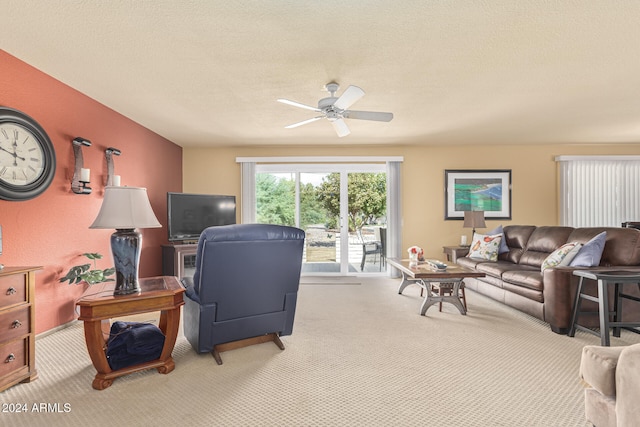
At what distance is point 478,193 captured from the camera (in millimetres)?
5875

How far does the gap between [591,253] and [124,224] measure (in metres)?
4.28

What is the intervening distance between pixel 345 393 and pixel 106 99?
12.3 feet

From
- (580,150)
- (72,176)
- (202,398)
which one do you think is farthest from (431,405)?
(580,150)

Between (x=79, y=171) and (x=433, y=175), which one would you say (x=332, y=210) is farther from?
(x=79, y=171)

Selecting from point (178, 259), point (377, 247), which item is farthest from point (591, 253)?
point (178, 259)

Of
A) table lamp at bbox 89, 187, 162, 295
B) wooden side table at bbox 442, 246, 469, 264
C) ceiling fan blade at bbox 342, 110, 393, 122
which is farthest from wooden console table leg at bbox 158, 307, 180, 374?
wooden side table at bbox 442, 246, 469, 264

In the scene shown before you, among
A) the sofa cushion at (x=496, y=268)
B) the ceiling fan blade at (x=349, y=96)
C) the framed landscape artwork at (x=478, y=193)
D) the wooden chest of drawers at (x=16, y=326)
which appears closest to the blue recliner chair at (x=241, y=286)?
the wooden chest of drawers at (x=16, y=326)

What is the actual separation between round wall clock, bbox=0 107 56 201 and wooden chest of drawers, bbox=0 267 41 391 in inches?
33.7

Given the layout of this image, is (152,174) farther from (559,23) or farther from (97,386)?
(559,23)

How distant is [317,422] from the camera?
1.72 metres

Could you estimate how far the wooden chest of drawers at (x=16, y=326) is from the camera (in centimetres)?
193

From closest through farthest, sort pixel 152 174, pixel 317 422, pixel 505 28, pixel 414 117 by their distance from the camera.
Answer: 1. pixel 317 422
2. pixel 505 28
3. pixel 414 117
4. pixel 152 174

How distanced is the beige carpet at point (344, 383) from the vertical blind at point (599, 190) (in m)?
3.73

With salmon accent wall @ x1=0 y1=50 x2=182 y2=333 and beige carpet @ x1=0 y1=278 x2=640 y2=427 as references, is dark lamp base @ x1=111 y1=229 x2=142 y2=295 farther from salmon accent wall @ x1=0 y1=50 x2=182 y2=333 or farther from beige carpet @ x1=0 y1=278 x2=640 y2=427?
salmon accent wall @ x1=0 y1=50 x2=182 y2=333
